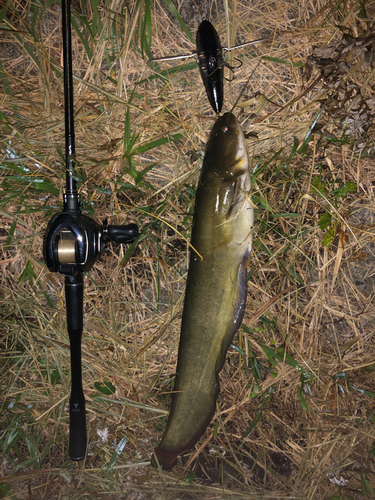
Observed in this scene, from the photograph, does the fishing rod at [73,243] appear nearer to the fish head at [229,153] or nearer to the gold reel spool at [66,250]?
the gold reel spool at [66,250]

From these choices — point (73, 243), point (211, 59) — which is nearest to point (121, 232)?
point (73, 243)

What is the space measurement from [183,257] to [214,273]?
42 cm

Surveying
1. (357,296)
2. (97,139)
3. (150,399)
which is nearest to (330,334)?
(357,296)

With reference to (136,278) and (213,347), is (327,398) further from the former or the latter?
(136,278)

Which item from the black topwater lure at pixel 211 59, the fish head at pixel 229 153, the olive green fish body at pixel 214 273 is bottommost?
the olive green fish body at pixel 214 273

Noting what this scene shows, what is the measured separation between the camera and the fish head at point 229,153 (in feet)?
4.55

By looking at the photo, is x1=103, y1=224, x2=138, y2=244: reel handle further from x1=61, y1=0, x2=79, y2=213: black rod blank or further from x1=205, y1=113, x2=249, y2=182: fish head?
x1=205, y1=113, x2=249, y2=182: fish head

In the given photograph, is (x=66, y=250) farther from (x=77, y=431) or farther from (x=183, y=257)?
(x=77, y=431)

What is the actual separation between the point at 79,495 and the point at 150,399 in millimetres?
913

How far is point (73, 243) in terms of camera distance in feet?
4.51

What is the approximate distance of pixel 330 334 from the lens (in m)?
1.92

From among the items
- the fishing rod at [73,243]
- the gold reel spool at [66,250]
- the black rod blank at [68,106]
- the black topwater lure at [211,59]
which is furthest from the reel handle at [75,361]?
the black topwater lure at [211,59]

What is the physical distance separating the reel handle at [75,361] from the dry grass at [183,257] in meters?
0.33

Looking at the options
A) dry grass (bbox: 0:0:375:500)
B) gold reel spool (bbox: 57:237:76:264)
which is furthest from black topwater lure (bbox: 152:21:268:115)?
gold reel spool (bbox: 57:237:76:264)
